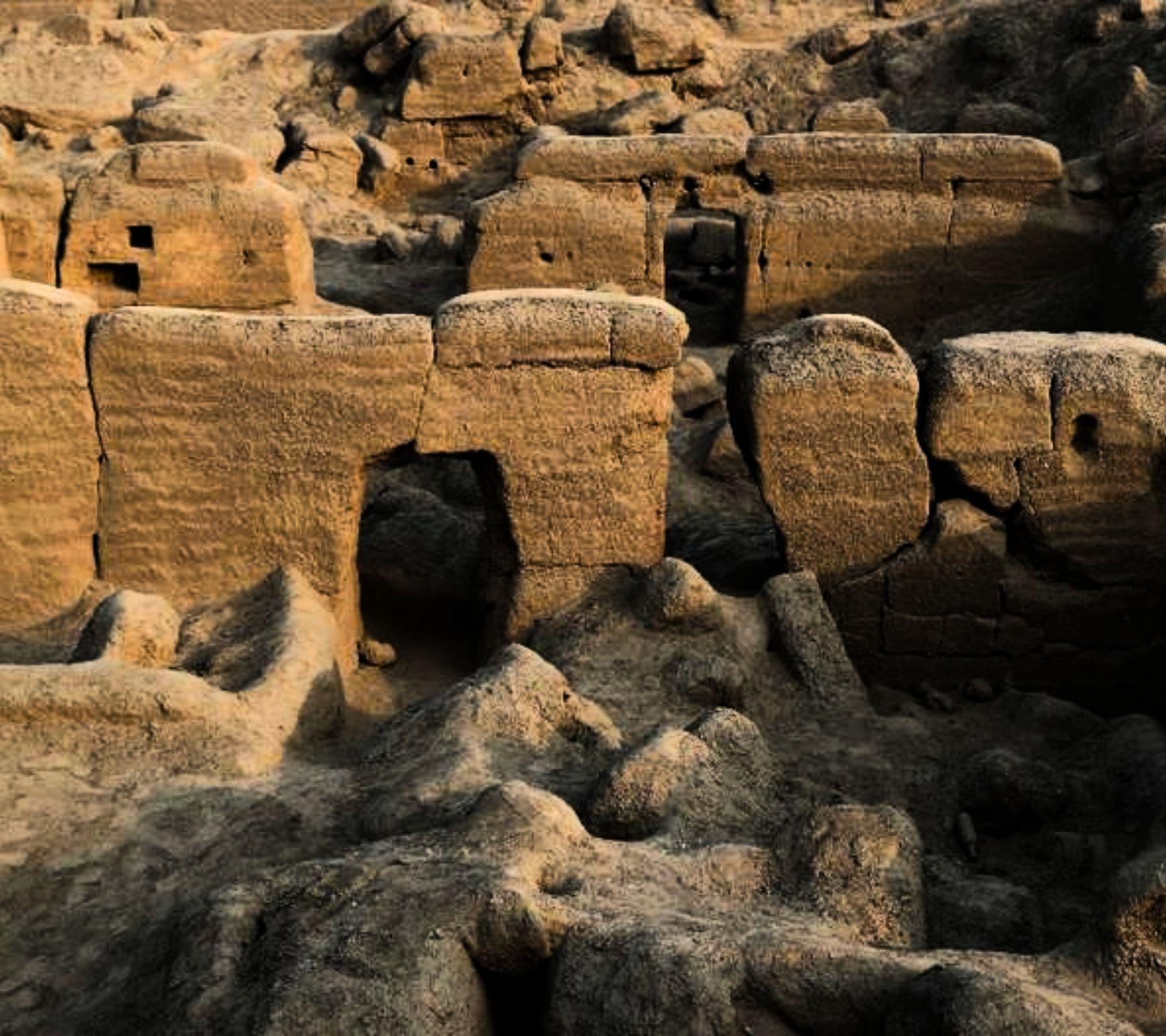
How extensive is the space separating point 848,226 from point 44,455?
582cm

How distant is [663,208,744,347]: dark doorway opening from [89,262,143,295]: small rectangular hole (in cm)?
405

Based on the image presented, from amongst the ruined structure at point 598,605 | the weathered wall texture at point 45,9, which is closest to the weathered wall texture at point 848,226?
the ruined structure at point 598,605

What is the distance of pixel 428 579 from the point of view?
6.72 metres

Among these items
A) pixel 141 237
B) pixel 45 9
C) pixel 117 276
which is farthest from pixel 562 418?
pixel 45 9

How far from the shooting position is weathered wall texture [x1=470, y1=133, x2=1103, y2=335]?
9.41 metres

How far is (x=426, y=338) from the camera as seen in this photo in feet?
18.3

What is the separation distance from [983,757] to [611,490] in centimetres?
187

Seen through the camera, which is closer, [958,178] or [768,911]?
[768,911]

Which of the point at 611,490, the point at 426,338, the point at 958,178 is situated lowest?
the point at 611,490

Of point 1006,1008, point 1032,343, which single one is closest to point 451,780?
point 1006,1008

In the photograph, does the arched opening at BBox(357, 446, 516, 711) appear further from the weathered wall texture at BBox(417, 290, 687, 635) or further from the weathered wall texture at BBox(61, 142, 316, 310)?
the weathered wall texture at BBox(61, 142, 316, 310)

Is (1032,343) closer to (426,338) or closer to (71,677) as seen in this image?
(426,338)

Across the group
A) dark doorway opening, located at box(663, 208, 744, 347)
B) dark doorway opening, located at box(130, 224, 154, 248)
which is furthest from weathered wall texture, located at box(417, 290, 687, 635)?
dark doorway opening, located at box(663, 208, 744, 347)

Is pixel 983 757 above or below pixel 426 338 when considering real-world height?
below
